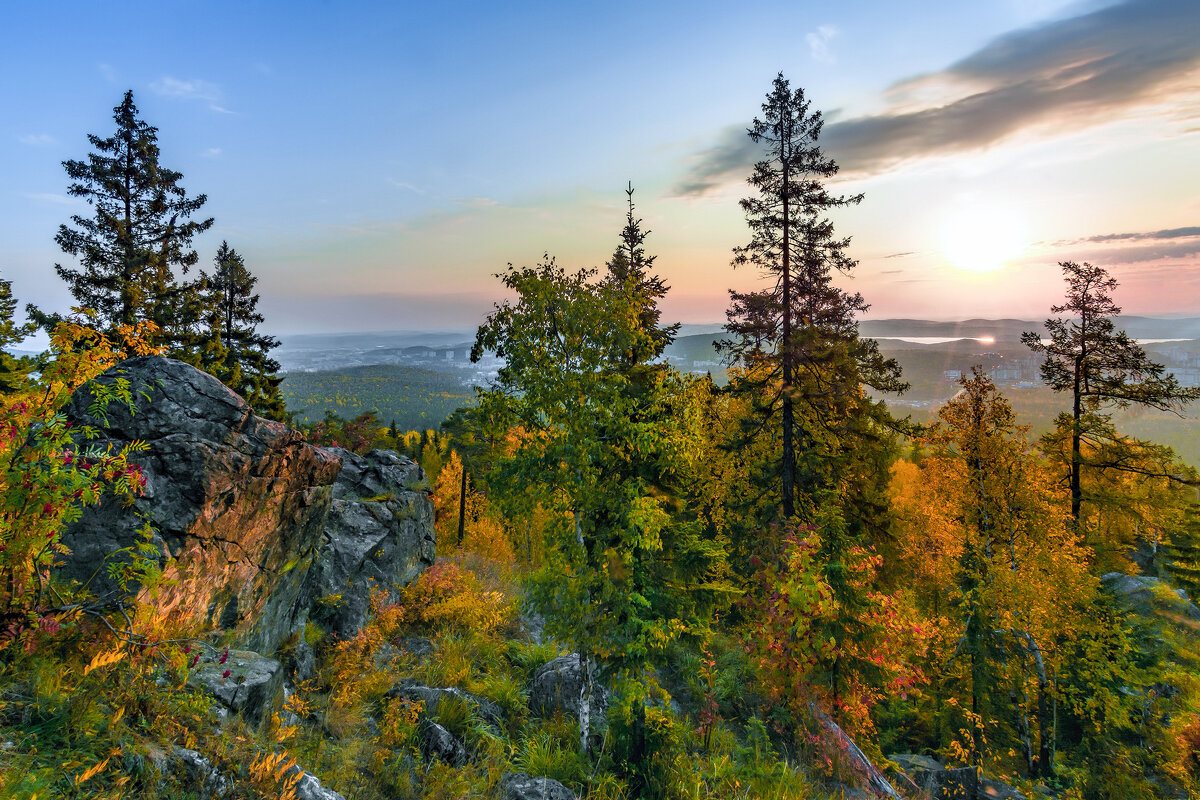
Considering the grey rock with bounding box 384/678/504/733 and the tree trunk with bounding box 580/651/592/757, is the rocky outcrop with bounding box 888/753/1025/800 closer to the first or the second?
the tree trunk with bounding box 580/651/592/757

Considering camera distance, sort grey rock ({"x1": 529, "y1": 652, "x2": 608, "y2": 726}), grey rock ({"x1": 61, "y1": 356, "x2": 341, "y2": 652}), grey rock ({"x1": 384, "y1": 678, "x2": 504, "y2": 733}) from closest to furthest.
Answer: grey rock ({"x1": 61, "y1": 356, "x2": 341, "y2": 652}), grey rock ({"x1": 384, "y1": 678, "x2": 504, "y2": 733}), grey rock ({"x1": 529, "y1": 652, "x2": 608, "y2": 726})

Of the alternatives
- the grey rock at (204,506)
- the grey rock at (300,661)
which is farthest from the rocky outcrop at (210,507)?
the grey rock at (300,661)

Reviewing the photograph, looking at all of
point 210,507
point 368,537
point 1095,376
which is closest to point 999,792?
point 1095,376

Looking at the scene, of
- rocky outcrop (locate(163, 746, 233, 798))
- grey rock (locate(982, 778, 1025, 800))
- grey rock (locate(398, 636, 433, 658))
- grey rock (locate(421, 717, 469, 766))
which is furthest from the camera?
grey rock (locate(982, 778, 1025, 800))

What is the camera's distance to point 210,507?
7.54m

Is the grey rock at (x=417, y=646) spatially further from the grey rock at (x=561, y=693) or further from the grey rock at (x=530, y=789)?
the grey rock at (x=530, y=789)

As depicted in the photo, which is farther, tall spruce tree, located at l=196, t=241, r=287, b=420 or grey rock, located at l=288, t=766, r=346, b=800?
tall spruce tree, located at l=196, t=241, r=287, b=420

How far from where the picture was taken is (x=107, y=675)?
4.46 m

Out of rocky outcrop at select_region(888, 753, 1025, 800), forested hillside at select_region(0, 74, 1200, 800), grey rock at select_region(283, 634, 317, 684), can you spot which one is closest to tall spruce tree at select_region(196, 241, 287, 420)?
forested hillside at select_region(0, 74, 1200, 800)

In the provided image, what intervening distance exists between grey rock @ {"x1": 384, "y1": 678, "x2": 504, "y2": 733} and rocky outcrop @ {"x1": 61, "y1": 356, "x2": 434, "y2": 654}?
273 centimetres

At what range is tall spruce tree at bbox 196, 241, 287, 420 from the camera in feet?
78.4

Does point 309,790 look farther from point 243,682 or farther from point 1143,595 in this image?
point 1143,595

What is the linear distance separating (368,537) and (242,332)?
18487 millimetres

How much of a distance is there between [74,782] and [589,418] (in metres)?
8.47
